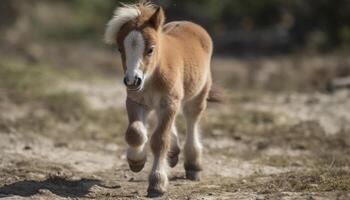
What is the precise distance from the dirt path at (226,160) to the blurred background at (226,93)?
0.02 m

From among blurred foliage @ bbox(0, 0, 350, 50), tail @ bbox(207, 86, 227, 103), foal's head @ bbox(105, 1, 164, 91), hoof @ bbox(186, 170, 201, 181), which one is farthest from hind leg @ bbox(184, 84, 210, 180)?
blurred foliage @ bbox(0, 0, 350, 50)

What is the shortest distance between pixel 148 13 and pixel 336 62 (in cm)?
933

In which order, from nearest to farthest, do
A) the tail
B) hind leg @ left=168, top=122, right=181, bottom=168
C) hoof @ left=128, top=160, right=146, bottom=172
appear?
hoof @ left=128, top=160, right=146, bottom=172 → hind leg @ left=168, top=122, right=181, bottom=168 → the tail

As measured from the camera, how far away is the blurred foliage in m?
19.3

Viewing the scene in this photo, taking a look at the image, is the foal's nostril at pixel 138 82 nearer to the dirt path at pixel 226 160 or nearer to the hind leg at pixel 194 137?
the dirt path at pixel 226 160

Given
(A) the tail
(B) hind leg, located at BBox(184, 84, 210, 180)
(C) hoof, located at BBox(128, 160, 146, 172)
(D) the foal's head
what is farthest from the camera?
(A) the tail

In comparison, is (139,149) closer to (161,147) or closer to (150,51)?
(161,147)

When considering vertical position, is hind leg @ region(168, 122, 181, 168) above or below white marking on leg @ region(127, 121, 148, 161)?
below

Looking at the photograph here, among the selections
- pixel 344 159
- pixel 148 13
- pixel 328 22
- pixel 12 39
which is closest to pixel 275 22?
pixel 328 22

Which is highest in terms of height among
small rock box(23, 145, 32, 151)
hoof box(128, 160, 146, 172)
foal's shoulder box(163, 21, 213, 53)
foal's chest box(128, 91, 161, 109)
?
foal's shoulder box(163, 21, 213, 53)

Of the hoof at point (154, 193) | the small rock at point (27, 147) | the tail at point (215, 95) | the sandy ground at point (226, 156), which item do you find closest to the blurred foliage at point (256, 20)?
the sandy ground at point (226, 156)

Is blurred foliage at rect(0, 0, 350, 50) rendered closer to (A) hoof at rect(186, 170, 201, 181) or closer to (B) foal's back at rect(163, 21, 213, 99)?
(B) foal's back at rect(163, 21, 213, 99)

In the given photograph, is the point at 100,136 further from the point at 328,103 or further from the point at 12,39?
the point at 12,39

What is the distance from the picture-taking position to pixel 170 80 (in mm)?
7652
